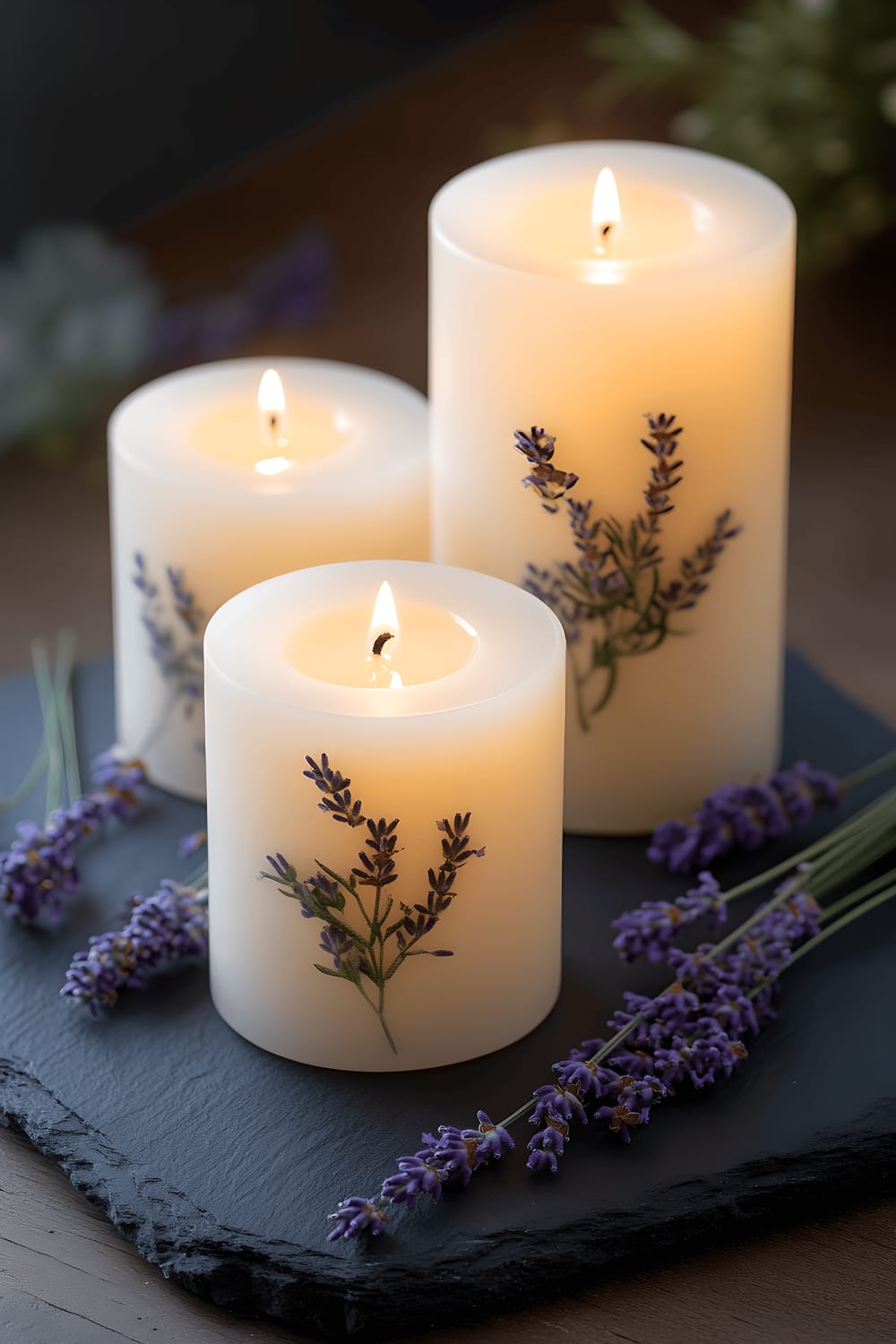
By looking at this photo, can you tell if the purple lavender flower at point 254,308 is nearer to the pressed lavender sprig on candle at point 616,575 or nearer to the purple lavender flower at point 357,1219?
the pressed lavender sprig on candle at point 616,575

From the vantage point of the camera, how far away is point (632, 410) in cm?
136

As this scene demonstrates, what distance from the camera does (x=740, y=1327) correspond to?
109 centimetres

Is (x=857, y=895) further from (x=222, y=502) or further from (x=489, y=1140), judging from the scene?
(x=222, y=502)

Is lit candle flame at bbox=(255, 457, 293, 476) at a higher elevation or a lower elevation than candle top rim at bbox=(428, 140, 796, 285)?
lower

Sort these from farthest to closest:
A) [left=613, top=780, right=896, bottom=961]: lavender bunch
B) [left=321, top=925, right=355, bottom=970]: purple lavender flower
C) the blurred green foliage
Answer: the blurred green foliage, [left=613, top=780, right=896, bottom=961]: lavender bunch, [left=321, top=925, right=355, bottom=970]: purple lavender flower

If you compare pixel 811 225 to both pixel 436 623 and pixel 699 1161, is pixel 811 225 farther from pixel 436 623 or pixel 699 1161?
pixel 699 1161

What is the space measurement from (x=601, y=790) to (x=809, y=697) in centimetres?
28

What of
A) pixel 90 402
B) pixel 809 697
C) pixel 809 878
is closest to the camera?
pixel 809 878

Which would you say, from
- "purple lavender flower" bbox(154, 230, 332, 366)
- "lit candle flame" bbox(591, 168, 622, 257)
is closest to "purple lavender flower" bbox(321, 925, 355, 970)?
"lit candle flame" bbox(591, 168, 622, 257)

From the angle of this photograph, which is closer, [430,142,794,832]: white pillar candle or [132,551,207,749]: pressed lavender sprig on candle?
[430,142,794,832]: white pillar candle

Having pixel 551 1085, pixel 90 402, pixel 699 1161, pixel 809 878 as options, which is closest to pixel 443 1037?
pixel 551 1085

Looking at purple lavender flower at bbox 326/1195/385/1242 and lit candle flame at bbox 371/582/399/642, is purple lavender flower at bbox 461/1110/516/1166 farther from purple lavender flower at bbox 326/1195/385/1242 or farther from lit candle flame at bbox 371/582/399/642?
lit candle flame at bbox 371/582/399/642

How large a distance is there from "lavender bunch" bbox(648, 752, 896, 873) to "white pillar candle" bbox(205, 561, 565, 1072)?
18 centimetres

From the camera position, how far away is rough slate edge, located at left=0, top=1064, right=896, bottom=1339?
42.5 inches
